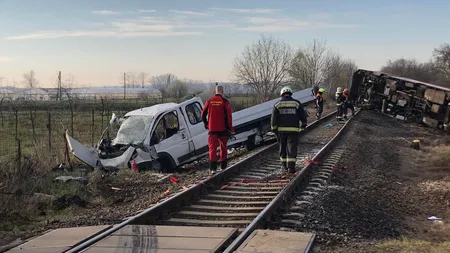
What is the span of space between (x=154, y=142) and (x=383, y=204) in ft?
20.3

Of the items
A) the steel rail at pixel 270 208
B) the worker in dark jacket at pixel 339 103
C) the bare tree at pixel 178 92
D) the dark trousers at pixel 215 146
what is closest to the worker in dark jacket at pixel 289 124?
the steel rail at pixel 270 208

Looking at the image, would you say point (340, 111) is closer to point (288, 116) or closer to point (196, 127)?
point (196, 127)

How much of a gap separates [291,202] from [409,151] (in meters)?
11.9

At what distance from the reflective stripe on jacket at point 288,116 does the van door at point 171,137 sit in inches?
145

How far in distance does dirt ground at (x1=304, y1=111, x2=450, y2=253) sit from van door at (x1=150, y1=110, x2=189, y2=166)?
4.34 metres

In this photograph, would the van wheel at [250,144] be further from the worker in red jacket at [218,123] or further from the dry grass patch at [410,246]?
the dry grass patch at [410,246]

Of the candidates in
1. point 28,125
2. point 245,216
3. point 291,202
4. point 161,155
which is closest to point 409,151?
point 161,155

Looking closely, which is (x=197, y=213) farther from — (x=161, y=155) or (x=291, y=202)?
(x=161, y=155)

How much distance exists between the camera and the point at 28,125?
2953 centimetres

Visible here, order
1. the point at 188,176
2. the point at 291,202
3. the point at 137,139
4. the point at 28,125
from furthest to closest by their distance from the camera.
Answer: the point at 28,125 → the point at 137,139 → the point at 188,176 → the point at 291,202

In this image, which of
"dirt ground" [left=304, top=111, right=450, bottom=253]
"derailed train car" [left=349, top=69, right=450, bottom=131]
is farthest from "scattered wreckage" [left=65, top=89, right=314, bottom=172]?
"derailed train car" [left=349, top=69, right=450, bottom=131]

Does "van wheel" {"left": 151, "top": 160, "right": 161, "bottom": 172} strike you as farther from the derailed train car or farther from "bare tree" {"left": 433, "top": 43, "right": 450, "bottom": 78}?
"bare tree" {"left": 433, "top": 43, "right": 450, "bottom": 78}

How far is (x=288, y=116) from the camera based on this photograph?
9523mm

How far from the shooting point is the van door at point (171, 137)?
12.1 metres
